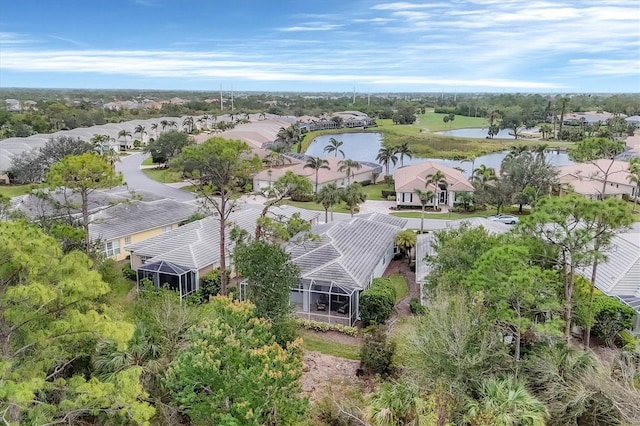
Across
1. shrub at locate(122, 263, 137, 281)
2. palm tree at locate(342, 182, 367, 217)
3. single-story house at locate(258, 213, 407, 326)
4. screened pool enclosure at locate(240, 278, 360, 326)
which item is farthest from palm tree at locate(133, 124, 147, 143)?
screened pool enclosure at locate(240, 278, 360, 326)

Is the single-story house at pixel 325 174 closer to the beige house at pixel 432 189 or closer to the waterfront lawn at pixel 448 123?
the beige house at pixel 432 189

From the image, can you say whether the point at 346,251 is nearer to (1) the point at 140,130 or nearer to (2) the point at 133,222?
(2) the point at 133,222

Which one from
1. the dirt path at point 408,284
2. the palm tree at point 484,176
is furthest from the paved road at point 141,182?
the palm tree at point 484,176

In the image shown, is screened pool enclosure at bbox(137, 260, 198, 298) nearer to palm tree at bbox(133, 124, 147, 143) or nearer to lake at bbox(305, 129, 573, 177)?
lake at bbox(305, 129, 573, 177)

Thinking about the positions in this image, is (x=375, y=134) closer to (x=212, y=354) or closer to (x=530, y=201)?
(x=530, y=201)

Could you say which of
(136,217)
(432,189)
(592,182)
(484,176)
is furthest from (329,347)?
(592,182)

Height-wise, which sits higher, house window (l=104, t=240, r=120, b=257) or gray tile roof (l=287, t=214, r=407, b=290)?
gray tile roof (l=287, t=214, r=407, b=290)

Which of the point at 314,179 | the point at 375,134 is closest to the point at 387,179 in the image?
the point at 314,179
